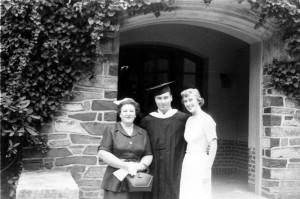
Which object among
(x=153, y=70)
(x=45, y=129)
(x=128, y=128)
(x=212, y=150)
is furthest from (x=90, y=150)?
(x=153, y=70)

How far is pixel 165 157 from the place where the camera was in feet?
13.3

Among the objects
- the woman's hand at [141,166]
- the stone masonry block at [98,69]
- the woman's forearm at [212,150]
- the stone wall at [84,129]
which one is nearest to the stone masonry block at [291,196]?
the woman's forearm at [212,150]

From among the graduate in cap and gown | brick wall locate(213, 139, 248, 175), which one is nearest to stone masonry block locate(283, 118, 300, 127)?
brick wall locate(213, 139, 248, 175)

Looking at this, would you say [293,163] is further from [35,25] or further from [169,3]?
[35,25]

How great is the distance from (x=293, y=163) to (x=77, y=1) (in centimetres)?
371

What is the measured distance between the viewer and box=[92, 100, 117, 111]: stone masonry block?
5.09 meters

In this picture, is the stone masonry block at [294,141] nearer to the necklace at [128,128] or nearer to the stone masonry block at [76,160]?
the stone masonry block at [76,160]

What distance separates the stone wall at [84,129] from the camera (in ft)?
16.2

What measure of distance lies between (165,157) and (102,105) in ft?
4.60

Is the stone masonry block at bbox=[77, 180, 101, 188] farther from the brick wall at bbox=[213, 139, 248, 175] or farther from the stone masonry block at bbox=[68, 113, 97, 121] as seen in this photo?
the brick wall at bbox=[213, 139, 248, 175]

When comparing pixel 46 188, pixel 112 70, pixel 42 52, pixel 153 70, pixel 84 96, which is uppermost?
pixel 153 70

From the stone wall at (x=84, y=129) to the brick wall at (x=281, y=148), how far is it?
228 centimetres

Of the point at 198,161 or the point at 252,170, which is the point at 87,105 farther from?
the point at 252,170

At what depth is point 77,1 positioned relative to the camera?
16.1 feet
